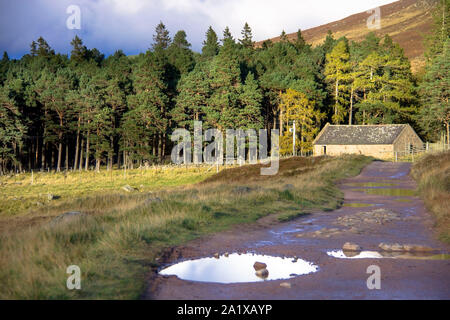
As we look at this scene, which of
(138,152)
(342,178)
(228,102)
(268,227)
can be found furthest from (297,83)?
(268,227)

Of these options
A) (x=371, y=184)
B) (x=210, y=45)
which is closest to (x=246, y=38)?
(x=210, y=45)

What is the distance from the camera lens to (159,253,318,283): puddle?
8945 millimetres

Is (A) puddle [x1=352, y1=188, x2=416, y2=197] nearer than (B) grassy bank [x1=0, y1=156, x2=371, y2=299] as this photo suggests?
No

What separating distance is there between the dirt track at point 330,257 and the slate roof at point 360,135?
46649 millimetres

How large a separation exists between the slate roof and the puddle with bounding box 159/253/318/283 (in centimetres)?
5761

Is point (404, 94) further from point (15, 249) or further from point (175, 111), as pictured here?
point (15, 249)

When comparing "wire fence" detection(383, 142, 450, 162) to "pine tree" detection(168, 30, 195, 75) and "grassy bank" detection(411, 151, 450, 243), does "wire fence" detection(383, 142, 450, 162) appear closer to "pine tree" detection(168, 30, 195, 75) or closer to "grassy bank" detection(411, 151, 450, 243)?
"grassy bank" detection(411, 151, 450, 243)

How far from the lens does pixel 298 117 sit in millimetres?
69188

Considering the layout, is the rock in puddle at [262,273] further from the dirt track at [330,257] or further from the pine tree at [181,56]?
the pine tree at [181,56]

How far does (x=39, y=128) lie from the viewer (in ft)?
236

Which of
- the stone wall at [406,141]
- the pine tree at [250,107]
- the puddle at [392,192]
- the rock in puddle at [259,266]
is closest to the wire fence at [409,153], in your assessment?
the stone wall at [406,141]

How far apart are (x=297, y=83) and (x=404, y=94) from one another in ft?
67.6

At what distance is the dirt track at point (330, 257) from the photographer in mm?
7816

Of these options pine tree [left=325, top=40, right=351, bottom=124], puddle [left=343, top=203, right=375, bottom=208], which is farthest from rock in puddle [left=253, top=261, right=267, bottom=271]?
pine tree [left=325, top=40, right=351, bottom=124]
